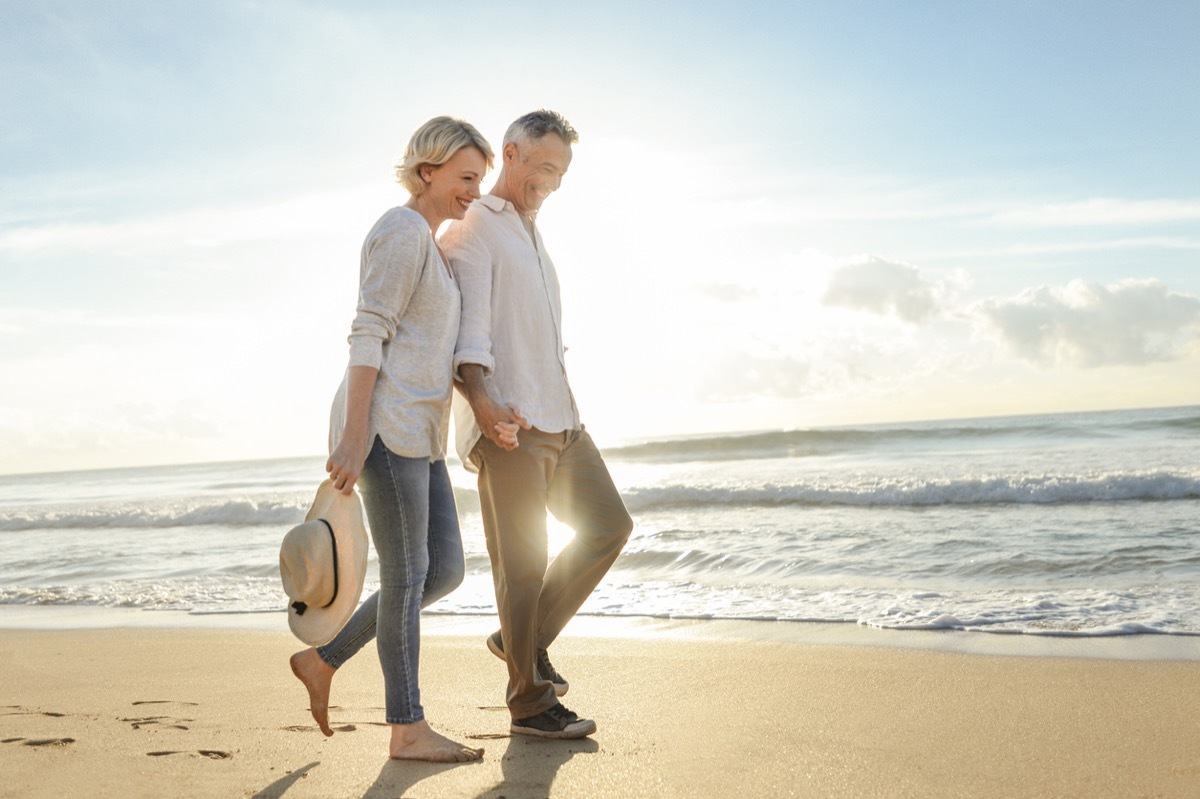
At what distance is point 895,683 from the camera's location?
11.1ft

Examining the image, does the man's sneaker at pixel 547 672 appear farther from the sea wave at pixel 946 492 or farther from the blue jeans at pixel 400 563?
the sea wave at pixel 946 492

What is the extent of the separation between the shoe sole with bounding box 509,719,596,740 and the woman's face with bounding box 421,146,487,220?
1470mm

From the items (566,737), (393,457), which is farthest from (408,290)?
(566,737)

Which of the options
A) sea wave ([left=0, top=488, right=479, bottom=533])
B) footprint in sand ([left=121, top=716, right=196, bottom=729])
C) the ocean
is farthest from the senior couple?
sea wave ([left=0, top=488, right=479, bottom=533])

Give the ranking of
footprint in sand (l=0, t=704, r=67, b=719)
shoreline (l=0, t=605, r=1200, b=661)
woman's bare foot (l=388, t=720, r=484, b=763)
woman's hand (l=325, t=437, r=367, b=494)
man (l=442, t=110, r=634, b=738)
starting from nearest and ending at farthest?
woman's hand (l=325, t=437, r=367, b=494) < woman's bare foot (l=388, t=720, r=484, b=763) < man (l=442, t=110, r=634, b=738) < footprint in sand (l=0, t=704, r=67, b=719) < shoreline (l=0, t=605, r=1200, b=661)

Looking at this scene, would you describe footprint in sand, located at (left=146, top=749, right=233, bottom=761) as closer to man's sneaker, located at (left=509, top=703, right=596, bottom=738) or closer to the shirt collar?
man's sneaker, located at (left=509, top=703, right=596, bottom=738)

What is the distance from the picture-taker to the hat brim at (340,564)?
2463 mm

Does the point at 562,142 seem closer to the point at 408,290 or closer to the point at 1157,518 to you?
the point at 408,290

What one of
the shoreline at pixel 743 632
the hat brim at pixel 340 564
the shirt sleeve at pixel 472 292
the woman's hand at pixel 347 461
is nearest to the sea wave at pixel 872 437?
the shoreline at pixel 743 632

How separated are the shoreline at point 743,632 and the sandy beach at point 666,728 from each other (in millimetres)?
165

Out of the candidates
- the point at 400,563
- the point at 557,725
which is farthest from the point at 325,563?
the point at 557,725

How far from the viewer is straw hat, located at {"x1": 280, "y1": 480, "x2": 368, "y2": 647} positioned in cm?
243

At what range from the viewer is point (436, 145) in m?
2.56

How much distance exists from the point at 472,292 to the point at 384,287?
1.09 feet
